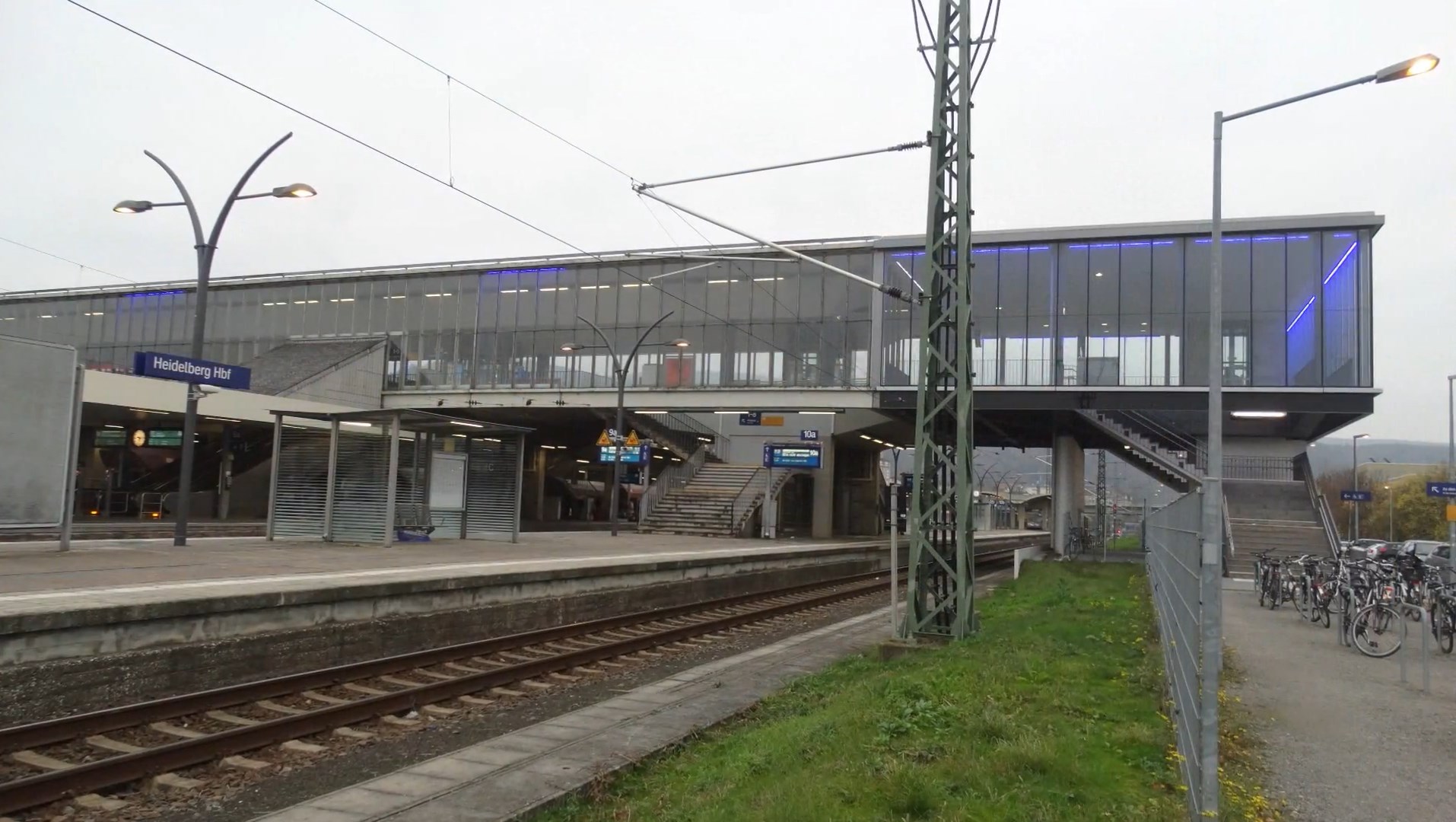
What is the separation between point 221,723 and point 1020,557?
28.3 metres

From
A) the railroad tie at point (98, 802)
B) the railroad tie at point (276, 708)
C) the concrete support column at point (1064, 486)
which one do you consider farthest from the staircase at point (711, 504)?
the railroad tie at point (98, 802)

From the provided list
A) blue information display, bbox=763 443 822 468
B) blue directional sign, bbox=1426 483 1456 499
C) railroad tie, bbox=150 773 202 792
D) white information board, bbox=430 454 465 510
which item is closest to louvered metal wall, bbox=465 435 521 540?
white information board, bbox=430 454 465 510

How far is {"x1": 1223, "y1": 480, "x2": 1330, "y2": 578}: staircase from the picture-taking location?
3284 cm

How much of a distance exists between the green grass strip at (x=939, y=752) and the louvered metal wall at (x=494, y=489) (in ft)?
52.2

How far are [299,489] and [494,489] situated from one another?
5228 millimetres

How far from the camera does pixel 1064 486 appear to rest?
44.0 m

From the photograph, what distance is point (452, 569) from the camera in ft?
56.4

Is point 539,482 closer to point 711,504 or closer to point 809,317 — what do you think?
point 711,504

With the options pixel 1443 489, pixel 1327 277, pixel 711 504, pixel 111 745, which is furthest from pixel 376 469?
pixel 1327 277

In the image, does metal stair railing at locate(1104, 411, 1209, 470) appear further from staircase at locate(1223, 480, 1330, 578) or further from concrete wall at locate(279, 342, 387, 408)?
concrete wall at locate(279, 342, 387, 408)

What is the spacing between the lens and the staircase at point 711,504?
4562 cm

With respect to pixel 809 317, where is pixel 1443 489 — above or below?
below

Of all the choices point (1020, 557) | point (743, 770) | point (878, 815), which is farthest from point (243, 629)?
point (1020, 557)

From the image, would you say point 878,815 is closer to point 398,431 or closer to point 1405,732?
point 1405,732
